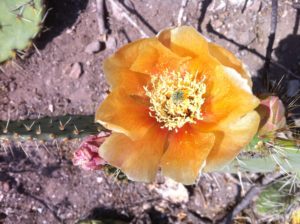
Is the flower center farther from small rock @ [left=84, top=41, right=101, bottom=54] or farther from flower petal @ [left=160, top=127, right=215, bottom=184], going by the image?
small rock @ [left=84, top=41, right=101, bottom=54]

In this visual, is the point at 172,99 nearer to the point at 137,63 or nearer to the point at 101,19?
the point at 137,63

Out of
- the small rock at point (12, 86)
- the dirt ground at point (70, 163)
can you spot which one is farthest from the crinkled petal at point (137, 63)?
the small rock at point (12, 86)

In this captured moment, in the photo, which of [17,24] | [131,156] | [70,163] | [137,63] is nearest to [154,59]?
[137,63]

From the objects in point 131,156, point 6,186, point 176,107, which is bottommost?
point 6,186

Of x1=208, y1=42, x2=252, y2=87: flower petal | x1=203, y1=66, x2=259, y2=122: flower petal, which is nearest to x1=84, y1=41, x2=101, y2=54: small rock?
x1=203, y1=66, x2=259, y2=122: flower petal

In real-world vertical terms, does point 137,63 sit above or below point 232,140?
above

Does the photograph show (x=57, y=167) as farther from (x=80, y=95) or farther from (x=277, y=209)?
(x=277, y=209)

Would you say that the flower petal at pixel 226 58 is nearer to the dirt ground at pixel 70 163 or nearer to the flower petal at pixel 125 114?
the flower petal at pixel 125 114

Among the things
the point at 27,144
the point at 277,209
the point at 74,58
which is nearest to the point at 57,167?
the point at 27,144
